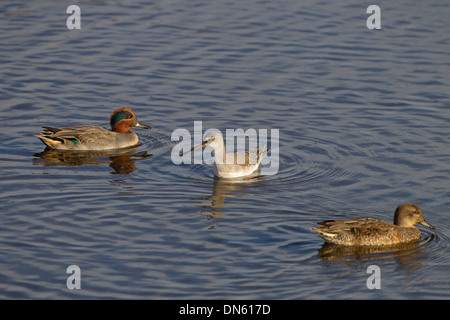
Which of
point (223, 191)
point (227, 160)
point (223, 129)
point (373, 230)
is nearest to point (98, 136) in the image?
point (223, 129)

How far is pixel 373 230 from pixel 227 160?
152 inches

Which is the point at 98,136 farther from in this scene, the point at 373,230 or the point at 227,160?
the point at 373,230

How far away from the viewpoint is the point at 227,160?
14516 mm

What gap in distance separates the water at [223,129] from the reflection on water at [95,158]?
0.06m

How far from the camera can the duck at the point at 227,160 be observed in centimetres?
1435

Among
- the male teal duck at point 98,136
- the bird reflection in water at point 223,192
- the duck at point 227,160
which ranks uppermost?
the male teal duck at point 98,136

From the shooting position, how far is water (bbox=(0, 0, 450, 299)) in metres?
10.5

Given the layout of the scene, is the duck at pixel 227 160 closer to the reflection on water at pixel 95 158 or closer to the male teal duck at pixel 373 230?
the reflection on water at pixel 95 158

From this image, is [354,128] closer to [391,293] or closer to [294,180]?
[294,180]

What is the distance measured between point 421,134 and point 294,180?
345cm

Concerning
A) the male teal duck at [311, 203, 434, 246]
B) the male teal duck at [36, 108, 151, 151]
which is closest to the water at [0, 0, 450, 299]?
the male teal duck at [311, 203, 434, 246]

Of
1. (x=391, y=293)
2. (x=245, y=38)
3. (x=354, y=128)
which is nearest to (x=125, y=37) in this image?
(x=245, y=38)

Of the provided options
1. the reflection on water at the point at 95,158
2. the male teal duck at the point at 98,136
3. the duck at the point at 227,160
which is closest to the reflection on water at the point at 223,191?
the duck at the point at 227,160

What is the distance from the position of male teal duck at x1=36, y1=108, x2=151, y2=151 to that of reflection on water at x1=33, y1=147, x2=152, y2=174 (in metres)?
0.13
